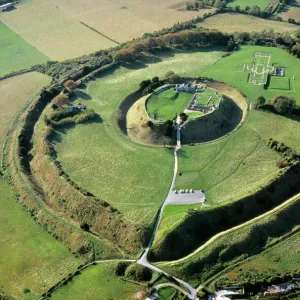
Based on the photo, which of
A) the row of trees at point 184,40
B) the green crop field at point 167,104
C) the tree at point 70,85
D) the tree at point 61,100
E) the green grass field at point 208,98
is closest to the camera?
the green crop field at point 167,104

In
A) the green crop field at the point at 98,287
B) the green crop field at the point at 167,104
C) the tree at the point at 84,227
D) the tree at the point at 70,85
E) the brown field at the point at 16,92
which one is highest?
the green crop field at the point at 167,104

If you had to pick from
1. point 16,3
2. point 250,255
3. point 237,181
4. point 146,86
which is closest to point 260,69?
point 146,86

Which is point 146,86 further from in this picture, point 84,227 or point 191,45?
point 84,227

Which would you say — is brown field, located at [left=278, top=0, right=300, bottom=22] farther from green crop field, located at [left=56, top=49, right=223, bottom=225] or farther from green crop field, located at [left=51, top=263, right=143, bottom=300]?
green crop field, located at [left=51, top=263, right=143, bottom=300]

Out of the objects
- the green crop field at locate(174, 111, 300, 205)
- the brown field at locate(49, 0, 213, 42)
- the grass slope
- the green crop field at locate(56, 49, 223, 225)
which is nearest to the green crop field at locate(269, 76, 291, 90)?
the green crop field at locate(174, 111, 300, 205)

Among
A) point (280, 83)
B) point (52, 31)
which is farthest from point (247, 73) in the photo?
point (52, 31)

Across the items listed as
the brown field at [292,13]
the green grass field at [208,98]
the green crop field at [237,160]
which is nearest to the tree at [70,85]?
the green grass field at [208,98]

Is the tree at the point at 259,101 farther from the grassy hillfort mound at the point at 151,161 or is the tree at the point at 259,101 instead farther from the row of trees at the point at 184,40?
Result: the row of trees at the point at 184,40

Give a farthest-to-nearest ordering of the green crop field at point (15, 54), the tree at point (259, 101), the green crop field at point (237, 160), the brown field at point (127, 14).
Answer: the brown field at point (127, 14), the green crop field at point (15, 54), the tree at point (259, 101), the green crop field at point (237, 160)
